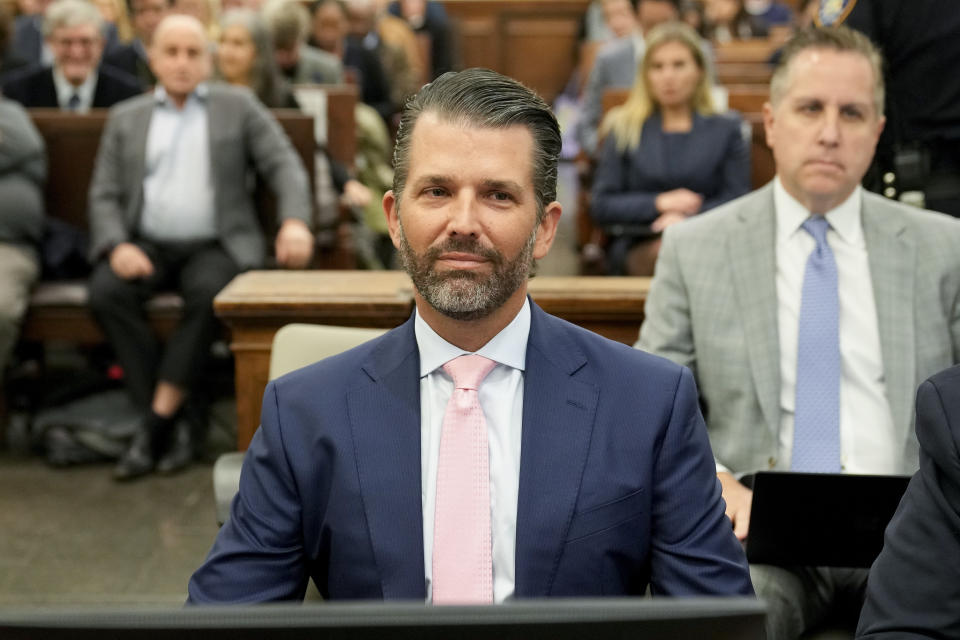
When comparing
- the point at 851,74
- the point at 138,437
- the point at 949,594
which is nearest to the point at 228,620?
the point at 949,594

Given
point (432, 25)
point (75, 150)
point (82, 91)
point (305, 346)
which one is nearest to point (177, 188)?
point (75, 150)

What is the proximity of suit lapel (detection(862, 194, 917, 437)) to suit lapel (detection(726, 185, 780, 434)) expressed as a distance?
19 centimetres

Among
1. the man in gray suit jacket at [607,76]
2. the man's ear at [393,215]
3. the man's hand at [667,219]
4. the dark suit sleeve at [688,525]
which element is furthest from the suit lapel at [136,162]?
the dark suit sleeve at [688,525]

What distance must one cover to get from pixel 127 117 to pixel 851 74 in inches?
112

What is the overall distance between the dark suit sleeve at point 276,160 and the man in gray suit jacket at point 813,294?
7.01ft

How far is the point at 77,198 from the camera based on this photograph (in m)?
4.59

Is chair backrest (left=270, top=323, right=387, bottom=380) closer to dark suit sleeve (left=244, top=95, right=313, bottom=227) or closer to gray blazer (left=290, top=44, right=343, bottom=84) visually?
dark suit sleeve (left=244, top=95, right=313, bottom=227)

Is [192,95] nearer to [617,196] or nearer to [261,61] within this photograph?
[261,61]

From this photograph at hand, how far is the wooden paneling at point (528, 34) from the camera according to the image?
10.8 meters

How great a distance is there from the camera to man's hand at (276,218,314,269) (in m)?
4.13

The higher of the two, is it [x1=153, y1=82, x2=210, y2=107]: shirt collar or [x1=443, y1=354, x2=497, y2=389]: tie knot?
[x1=153, y1=82, x2=210, y2=107]: shirt collar

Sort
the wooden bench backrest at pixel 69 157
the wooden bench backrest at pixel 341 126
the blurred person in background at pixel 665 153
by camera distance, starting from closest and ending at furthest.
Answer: the blurred person in background at pixel 665 153, the wooden bench backrest at pixel 69 157, the wooden bench backrest at pixel 341 126

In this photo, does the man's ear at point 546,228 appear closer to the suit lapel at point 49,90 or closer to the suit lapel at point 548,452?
the suit lapel at point 548,452

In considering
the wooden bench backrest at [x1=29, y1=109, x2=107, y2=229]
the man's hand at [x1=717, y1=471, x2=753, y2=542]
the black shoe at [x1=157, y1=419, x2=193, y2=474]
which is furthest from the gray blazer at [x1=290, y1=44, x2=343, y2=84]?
the man's hand at [x1=717, y1=471, x2=753, y2=542]
